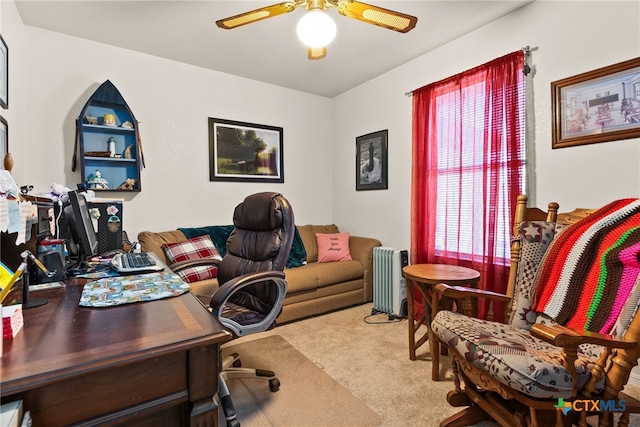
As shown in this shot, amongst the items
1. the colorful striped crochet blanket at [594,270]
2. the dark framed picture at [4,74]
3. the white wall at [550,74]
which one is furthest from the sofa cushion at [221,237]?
the colorful striped crochet blanket at [594,270]

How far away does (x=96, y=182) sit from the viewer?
2.85 meters

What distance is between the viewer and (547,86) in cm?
232

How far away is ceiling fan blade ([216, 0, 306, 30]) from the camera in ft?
5.85

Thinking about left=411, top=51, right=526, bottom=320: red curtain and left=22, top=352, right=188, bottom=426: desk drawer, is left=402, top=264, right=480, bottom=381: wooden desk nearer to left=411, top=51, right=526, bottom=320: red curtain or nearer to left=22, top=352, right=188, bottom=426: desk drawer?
left=411, top=51, right=526, bottom=320: red curtain

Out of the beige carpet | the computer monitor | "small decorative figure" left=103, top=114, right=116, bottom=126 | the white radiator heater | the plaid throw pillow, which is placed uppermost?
"small decorative figure" left=103, top=114, right=116, bottom=126

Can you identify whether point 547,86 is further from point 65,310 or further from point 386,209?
point 65,310

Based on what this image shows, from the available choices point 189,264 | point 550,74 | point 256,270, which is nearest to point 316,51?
point 256,270

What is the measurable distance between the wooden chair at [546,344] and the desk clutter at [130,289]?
126cm

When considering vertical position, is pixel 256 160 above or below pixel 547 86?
below

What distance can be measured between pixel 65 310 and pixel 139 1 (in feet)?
7.39

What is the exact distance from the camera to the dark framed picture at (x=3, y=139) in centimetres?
201

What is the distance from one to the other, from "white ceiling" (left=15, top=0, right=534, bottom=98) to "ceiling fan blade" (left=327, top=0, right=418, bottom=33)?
26.1 inches

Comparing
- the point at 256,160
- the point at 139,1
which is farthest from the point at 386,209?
the point at 139,1

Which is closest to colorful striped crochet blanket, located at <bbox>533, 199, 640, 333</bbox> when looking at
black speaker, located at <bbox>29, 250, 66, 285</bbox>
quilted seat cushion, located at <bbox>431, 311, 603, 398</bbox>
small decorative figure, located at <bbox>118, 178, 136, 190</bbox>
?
quilted seat cushion, located at <bbox>431, 311, 603, 398</bbox>
